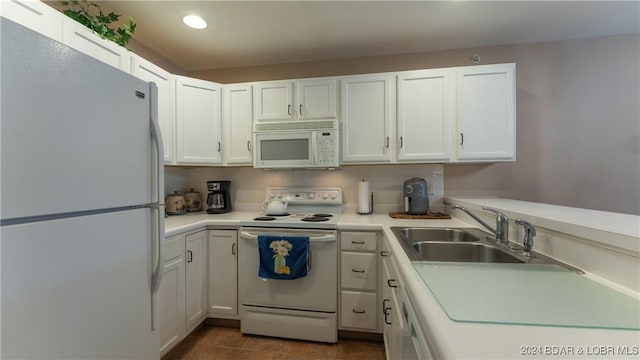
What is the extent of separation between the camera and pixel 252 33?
2121 mm

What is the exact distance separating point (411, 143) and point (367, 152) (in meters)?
0.37

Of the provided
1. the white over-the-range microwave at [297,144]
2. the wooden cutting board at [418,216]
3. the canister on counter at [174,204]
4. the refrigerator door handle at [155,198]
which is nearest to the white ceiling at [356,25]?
the white over-the-range microwave at [297,144]

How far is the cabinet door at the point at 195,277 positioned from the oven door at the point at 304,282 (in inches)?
13.6

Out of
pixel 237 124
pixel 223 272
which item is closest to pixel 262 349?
pixel 223 272

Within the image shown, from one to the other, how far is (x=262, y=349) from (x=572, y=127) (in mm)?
3077

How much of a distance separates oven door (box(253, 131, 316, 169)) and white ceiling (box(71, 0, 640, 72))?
81 cm

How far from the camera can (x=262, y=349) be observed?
1.89 metres

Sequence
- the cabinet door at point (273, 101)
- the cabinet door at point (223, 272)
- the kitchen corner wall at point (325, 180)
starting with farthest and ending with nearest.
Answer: the kitchen corner wall at point (325, 180) → the cabinet door at point (273, 101) → the cabinet door at point (223, 272)

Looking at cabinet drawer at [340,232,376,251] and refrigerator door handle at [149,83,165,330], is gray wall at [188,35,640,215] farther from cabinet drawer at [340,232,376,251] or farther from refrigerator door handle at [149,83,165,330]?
refrigerator door handle at [149,83,165,330]

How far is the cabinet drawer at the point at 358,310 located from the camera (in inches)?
75.7

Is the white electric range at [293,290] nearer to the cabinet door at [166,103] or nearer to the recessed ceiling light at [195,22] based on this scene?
the cabinet door at [166,103]

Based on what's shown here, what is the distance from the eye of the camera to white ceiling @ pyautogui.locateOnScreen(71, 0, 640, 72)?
1782 millimetres

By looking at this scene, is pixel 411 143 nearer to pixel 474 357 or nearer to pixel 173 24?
pixel 474 357

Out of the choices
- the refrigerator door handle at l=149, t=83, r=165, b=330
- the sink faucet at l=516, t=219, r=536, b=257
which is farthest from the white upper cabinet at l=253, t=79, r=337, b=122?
the sink faucet at l=516, t=219, r=536, b=257
